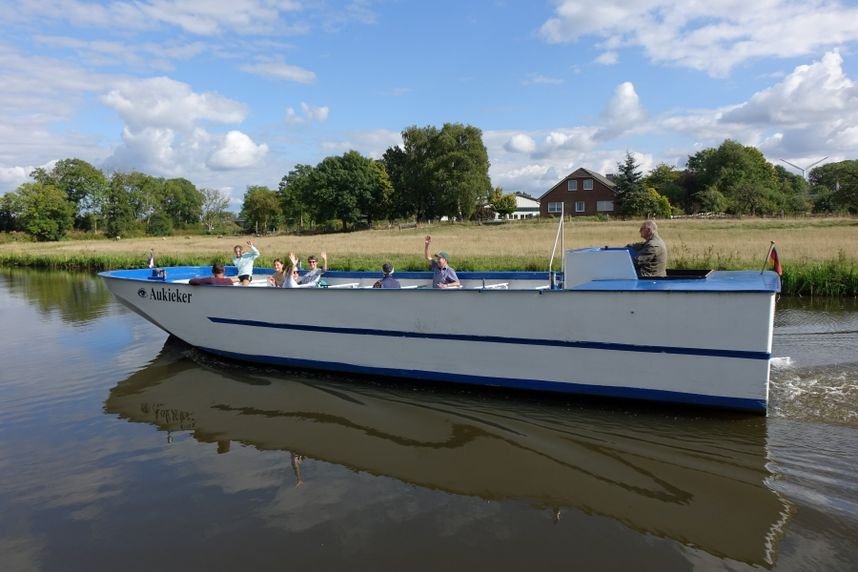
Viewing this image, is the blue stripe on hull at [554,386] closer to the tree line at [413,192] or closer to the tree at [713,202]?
the tree line at [413,192]

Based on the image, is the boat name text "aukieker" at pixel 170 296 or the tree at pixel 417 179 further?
the tree at pixel 417 179

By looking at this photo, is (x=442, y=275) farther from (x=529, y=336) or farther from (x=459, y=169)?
(x=459, y=169)

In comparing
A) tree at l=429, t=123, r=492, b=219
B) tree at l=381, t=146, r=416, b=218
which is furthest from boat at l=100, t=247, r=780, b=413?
tree at l=381, t=146, r=416, b=218

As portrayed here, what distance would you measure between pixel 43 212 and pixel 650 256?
75.3 metres

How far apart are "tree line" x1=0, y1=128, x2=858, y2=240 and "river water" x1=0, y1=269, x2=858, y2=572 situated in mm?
48339

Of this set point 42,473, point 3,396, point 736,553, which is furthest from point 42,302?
point 736,553

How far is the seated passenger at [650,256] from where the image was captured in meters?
6.57

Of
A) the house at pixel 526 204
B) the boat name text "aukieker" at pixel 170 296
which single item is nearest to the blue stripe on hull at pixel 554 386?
the boat name text "aukieker" at pixel 170 296

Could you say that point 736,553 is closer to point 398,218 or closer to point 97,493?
point 97,493

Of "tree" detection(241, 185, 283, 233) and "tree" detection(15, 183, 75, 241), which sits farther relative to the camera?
"tree" detection(241, 185, 283, 233)

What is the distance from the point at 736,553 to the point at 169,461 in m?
4.92

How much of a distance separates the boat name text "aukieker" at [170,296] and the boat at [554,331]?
0.25 m

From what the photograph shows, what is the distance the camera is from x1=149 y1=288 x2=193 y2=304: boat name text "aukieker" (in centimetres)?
845

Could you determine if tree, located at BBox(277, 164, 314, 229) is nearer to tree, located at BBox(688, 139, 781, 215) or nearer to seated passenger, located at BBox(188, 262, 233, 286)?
tree, located at BBox(688, 139, 781, 215)
